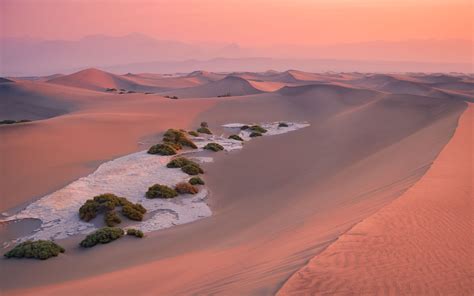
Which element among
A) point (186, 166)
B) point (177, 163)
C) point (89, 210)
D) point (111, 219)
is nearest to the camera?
point (111, 219)

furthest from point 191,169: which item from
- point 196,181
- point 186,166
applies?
point 196,181

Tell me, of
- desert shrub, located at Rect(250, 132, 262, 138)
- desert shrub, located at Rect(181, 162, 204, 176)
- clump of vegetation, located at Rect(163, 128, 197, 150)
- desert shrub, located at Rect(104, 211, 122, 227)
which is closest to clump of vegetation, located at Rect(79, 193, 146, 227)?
desert shrub, located at Rect(104, 211, 122, 227)

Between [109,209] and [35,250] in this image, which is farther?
[109,209]

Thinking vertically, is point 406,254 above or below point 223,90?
below

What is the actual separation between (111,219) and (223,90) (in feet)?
204

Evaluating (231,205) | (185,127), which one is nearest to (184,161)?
(231,205)

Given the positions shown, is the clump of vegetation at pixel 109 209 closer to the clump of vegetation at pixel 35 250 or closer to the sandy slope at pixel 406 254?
the clump of vegetation at pixel 35 250

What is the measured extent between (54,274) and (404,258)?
7735mm

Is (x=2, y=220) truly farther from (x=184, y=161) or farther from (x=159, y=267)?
(x=184, y=161)

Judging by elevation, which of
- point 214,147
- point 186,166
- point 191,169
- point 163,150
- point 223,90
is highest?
point 223,90

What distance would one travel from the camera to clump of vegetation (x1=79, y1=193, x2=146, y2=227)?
1256 centimetres

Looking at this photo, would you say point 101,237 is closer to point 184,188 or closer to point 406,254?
point 184,188

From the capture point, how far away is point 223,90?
7331 cm

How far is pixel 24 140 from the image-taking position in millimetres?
21312
